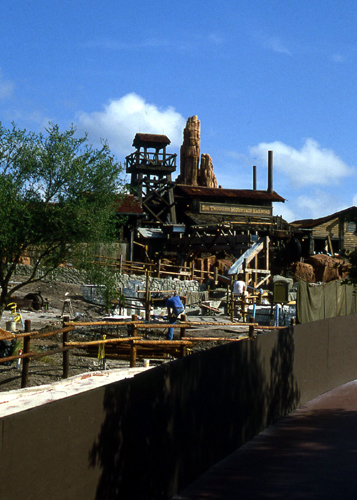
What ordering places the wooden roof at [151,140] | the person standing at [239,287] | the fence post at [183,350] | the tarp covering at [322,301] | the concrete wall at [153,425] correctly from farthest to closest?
1. the wooden roof at [151,140]
2. the person standing at [239,287]
3. the tarp covering at [322,301]
4. the fence post at [183,350]
5. the concrete wall at [153,425]

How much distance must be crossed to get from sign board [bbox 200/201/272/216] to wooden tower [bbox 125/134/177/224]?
127 inches

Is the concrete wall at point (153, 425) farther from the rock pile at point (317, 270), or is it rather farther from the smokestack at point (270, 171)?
the smokestack at point (270, 171)

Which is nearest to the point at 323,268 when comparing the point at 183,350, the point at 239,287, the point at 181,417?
the point at 239,287

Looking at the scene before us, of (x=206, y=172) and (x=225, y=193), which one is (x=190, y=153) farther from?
(x=225, y=193)

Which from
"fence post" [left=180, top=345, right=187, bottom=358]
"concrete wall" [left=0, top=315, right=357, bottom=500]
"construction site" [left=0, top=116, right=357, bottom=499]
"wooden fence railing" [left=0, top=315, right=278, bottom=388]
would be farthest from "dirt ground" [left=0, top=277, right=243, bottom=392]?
"concrete wall" [left=0, top=315, right=357, bottom=500]

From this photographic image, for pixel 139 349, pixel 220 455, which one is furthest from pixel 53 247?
pixel 220 455

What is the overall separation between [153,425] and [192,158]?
103 meters

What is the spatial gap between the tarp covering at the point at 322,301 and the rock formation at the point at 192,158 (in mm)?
82070

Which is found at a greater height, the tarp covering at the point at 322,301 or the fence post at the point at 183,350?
the tarp covering at the point at 322,301

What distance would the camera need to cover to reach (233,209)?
203 feet

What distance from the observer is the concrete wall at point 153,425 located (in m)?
Result: 4.32

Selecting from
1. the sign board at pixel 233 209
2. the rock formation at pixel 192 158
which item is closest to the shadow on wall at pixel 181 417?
the sign board at pixel 233 209

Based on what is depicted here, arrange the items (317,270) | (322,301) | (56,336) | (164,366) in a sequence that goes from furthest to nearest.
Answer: (317,270), (56,336), (322,301), (164,366)

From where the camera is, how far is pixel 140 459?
Result: 19.7 feet
